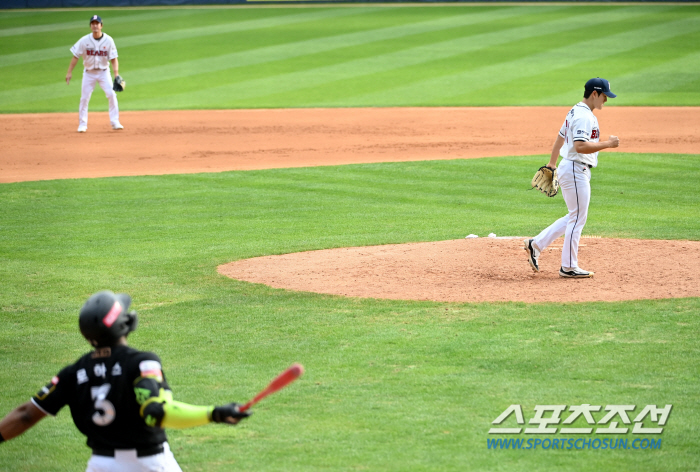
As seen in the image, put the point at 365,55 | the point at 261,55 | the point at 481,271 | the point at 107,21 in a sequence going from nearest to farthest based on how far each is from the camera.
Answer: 1. the point at 481,271
2. the point at 365,55
3. the point at 261,55
4. the point at 107,21

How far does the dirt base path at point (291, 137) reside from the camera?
56.4ft

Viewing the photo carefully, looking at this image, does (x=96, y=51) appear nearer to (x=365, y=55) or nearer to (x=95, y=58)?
(x=95, y=58)

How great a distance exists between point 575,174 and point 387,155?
967cm

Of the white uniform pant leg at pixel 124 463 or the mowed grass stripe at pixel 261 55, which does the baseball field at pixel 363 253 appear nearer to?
the mowed grass stripe at pixel 261 55

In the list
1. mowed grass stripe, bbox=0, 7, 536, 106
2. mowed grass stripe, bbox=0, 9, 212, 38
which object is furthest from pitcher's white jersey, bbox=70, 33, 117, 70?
mowed grass stripe, bbox=0, 9, 212, 38

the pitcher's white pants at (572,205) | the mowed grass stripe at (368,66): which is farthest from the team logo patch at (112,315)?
the mowed grass stripe at (368,66)

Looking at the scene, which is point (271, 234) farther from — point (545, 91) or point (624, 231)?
point (545, 91)

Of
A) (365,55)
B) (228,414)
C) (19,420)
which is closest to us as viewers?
(228,414)

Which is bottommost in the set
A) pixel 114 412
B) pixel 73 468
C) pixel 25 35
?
pixel 73 468

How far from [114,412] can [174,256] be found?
684cm

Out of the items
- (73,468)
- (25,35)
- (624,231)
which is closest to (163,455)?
(73,468)

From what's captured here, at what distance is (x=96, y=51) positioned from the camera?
750 inches

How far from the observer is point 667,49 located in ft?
103

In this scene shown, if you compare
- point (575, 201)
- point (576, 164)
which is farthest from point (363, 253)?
point (576, 164)
